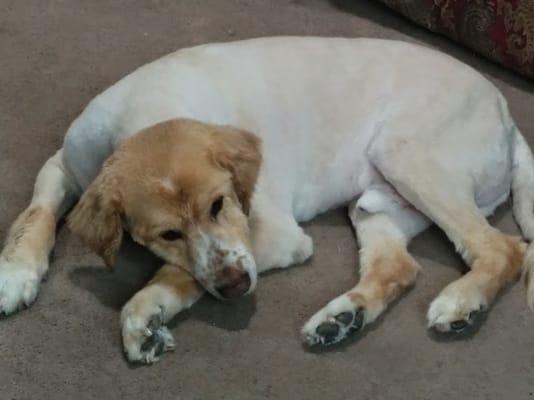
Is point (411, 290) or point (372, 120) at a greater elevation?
point (372, 120)

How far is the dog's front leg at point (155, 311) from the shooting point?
72.6 inches

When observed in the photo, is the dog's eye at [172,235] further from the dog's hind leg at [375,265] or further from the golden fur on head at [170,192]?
the dog's hind leg at [375,265]

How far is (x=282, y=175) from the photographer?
2195mm

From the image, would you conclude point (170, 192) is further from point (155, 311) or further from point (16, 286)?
point (16, 286)

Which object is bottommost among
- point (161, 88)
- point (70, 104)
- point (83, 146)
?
point (70, 104)

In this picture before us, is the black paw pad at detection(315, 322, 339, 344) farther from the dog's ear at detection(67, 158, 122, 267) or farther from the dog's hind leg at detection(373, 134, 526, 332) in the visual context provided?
the dog's ear at detection(67, 158, 122, 267)

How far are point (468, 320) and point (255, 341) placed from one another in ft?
1.43

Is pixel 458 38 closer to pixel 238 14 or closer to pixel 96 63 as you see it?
pixel 238 14

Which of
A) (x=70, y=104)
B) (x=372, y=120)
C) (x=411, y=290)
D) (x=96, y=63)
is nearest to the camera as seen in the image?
(x=411, y=290)

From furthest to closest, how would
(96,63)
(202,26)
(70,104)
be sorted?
(202,26) → (96,63) → (70,104)

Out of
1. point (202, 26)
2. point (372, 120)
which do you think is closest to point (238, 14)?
point (202, 26)

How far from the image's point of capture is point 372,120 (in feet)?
7.47

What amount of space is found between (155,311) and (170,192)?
25 cm

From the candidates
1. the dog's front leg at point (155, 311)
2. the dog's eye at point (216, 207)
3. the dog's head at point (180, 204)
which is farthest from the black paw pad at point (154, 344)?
the dog's eye at point (216, 207)
